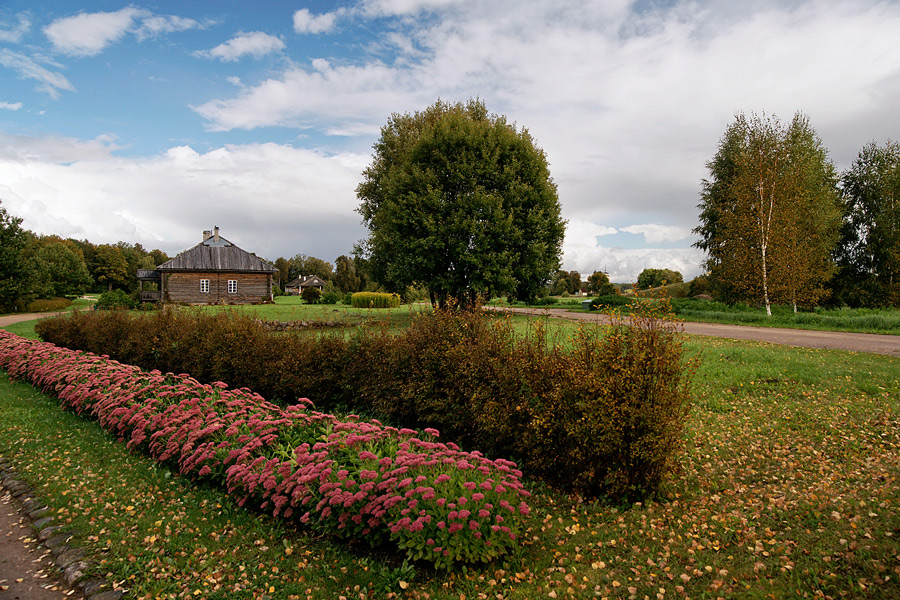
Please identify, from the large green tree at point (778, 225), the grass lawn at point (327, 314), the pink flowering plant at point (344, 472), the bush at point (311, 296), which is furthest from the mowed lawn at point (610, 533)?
the bush at point (311, 296)

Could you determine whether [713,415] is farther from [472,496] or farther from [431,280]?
[431,280]

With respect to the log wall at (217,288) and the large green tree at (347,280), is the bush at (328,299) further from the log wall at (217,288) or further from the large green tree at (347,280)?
the large green tree at (347,280)

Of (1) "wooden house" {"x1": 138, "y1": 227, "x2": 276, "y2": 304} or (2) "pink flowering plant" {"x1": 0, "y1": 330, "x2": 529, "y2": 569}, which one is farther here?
(1) "wooden house" {"x1": 138, "y1": 227, "x2": 276, "y2": 304}

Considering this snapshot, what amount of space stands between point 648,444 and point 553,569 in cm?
181

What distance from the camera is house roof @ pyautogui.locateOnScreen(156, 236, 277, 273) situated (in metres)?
40.4

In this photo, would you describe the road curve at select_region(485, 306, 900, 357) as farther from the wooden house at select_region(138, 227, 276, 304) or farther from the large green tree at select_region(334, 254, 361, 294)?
the large green tree at select_region(334, 254, 361, 294)

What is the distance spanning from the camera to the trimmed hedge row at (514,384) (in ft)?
16.6

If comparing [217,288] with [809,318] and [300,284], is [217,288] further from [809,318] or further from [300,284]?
[300,284]

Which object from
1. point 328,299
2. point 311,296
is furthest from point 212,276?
point 328,299

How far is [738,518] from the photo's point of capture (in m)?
4.57

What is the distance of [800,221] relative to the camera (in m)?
25.6

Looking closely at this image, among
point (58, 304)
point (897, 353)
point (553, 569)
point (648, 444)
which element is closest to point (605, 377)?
point (648, 444)

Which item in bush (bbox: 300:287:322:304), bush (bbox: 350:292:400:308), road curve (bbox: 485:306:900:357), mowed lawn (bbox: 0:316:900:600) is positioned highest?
bush (bbox: 300:287:322:304)

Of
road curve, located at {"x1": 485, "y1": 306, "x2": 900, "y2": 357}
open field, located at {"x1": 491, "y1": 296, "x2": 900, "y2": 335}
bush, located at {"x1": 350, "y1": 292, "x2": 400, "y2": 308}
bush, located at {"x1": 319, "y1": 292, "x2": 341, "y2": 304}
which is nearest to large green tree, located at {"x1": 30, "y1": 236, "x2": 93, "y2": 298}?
bush, located at {"x1": 319, "y1": 292, "x2": 341, "y2": 304}
